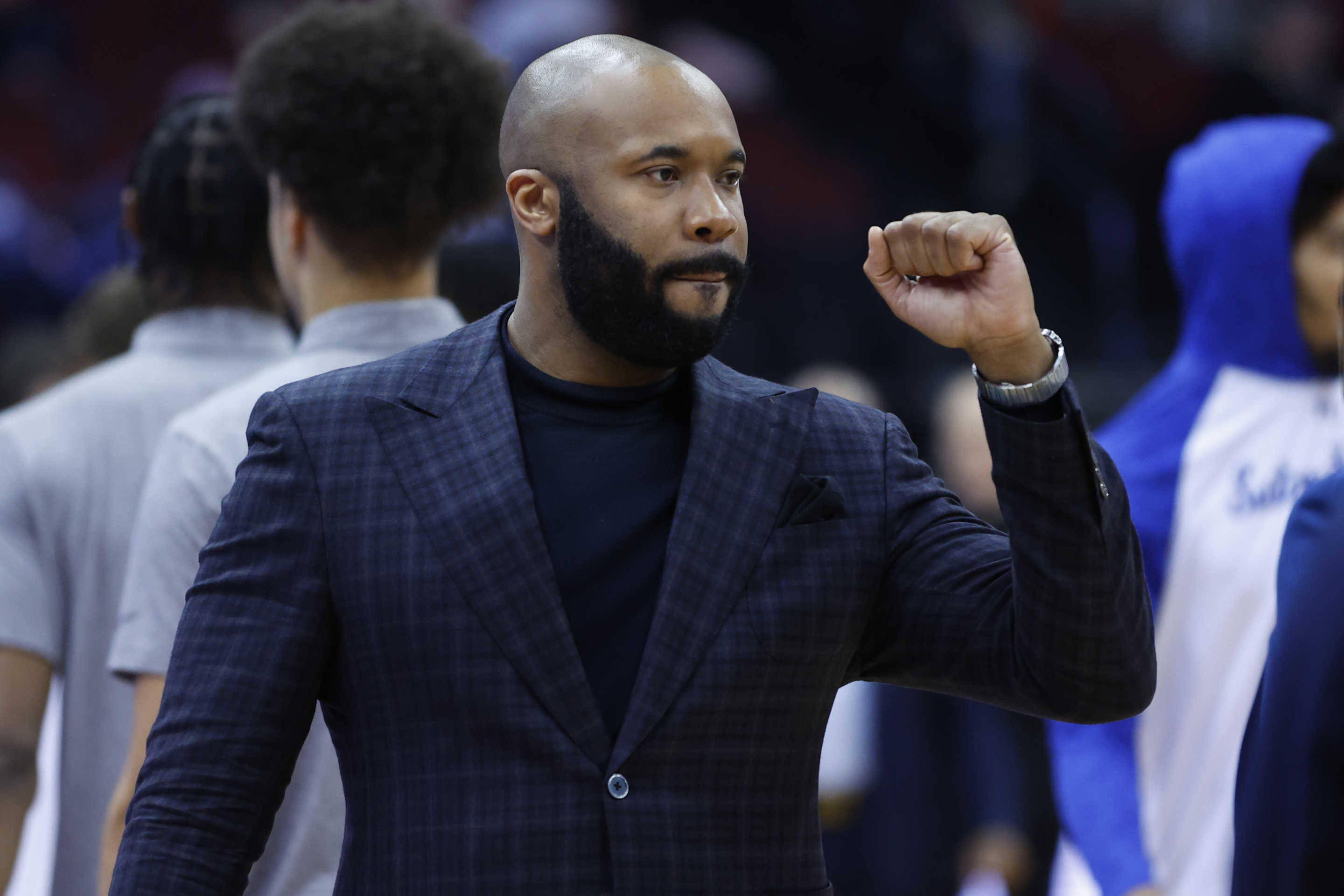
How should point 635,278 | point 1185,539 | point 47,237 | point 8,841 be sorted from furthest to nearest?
1. point 47,237
2. point 1185,539
3. point 8,841
4. point 635,278

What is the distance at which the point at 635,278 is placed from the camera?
5.88ft

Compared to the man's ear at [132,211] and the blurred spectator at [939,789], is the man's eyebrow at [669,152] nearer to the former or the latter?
the man's ear at [132,211]

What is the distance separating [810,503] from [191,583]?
0.89 m

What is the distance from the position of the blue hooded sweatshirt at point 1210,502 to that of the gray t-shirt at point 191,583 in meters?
1.40

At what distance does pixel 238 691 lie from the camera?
1707 mm

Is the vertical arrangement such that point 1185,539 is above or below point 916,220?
below

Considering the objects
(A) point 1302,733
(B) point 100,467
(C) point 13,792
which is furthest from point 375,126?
(A) point 1302,733

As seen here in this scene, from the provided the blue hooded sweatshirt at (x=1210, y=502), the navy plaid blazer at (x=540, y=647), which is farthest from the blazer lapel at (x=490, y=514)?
the blue hooded sweatshirt at (x=1210, y=502)

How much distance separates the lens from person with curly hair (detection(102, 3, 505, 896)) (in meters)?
2.25

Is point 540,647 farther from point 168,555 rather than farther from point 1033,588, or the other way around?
point 168,555

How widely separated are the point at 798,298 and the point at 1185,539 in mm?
5240

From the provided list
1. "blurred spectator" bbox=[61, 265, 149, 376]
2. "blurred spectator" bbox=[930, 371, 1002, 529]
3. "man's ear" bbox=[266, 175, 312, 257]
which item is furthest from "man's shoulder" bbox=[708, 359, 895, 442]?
"blurred spectator" bbox=[930, 371, 1002, 529]

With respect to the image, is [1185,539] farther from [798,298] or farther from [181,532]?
[798,298]

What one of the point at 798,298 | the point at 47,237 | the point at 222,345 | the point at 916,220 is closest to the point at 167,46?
the point at 47,237
